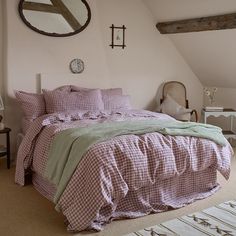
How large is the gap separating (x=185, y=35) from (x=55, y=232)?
3.65m

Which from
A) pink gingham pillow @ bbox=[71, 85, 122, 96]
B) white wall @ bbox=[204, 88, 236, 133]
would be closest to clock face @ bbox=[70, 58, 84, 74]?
pink gingham pillow @ bbox=[71, 85, 122, 96]

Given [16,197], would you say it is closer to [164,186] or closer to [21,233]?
[21,233]

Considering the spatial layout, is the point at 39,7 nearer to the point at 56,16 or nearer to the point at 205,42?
the point at 56,16

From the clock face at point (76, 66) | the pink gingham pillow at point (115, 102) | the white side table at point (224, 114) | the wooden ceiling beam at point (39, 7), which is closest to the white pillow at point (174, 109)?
the white side table at point (224, 114)

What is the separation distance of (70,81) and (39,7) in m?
1.03

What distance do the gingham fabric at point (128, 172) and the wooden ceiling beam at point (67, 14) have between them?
5.09 ft

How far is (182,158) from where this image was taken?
3051mm

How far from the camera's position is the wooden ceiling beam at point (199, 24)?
13.8 ft

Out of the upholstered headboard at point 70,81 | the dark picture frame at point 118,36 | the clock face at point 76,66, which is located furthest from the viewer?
Answer: the dark picture frame at point 118,36

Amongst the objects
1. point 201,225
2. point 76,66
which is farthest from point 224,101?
point 201,225

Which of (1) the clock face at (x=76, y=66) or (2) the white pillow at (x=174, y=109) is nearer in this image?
(1) the clock face at (x=76, y=66)

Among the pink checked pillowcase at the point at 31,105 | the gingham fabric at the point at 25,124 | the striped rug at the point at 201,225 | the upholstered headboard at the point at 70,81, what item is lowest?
the striped rug at the point at 201,225

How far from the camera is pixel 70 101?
4.15 metres

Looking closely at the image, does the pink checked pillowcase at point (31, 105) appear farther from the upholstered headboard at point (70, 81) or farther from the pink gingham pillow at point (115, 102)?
the pink gingham pillow at point (115, 102)
